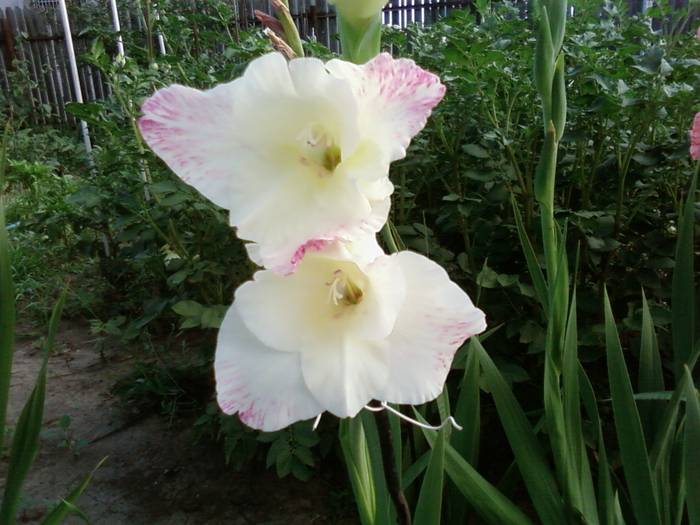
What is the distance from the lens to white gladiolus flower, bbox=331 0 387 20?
1.91 ft

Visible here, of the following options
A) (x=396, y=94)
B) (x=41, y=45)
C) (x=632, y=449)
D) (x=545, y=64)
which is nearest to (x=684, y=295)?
(x=632, y=449)

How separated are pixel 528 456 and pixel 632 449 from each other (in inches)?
6.1

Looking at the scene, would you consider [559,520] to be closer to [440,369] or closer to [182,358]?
[440,369]

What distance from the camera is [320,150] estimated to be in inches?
22.2

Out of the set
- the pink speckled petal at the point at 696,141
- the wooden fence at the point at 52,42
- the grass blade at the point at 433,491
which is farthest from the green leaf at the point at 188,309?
the wooden fence at the point at 52,42

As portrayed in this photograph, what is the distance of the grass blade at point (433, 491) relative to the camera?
78cm

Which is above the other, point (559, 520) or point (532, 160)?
point (532, 160)

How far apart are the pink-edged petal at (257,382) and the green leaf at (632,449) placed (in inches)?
23.3

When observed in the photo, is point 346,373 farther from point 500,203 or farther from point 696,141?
point 500,203

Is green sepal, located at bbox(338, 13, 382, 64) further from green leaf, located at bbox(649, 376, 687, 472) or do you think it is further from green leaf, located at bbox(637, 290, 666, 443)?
green leaf, located at bbox(637, 290, 666, 443)

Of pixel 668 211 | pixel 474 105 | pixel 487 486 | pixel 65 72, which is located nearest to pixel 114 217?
pixel 474 105

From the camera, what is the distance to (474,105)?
180 centimetres

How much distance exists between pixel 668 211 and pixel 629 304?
1.26 feet

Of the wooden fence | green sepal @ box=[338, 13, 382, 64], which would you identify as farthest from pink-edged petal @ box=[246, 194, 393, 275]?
the wooden fence
